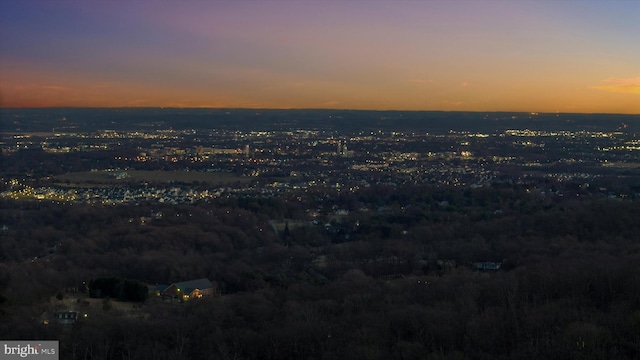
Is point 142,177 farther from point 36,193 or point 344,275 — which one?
point 344,275

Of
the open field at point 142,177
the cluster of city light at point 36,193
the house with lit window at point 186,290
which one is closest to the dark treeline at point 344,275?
the house with lit window at point 186,290

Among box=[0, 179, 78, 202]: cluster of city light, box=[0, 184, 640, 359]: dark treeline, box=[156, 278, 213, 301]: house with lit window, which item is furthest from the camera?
box=[0, 179, 78, 202]: cluster of city light

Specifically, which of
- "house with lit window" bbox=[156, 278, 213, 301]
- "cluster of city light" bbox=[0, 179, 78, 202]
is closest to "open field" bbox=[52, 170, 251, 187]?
"cluster of city light" bbox=[0, 179, 78, 202]

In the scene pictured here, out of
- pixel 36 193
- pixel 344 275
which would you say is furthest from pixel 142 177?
pixel 344 275

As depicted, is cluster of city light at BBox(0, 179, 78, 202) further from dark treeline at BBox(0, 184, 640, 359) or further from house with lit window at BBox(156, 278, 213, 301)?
house with lit window at BBox(156, 278, 213, 301)

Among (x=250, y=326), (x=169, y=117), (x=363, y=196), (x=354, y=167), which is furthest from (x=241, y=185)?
(x=169, y=117)
